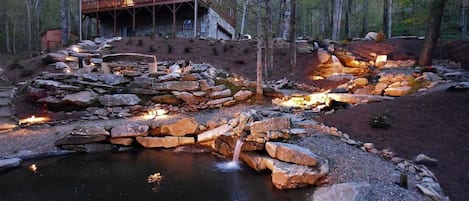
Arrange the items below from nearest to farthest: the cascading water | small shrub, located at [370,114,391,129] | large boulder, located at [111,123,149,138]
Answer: the cascading water < small shrub, located at [370,114,391,129] < large boulder, located at [111,123,149,138]

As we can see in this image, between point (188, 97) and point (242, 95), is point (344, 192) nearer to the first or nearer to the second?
point (242, 95)

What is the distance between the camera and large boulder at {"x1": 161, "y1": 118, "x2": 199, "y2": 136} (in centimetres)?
841

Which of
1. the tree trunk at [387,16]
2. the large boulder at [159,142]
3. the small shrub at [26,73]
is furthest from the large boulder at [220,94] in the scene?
the tree trunk at [387,16]

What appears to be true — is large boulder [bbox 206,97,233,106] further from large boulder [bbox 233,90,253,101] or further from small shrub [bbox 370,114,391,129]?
small shrub [bbox 370,114,391,129]

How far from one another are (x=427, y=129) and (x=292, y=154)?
11.2 ft

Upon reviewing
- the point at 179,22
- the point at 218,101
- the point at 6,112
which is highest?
the point at 179,22

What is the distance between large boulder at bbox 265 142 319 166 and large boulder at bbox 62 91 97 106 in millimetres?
6670

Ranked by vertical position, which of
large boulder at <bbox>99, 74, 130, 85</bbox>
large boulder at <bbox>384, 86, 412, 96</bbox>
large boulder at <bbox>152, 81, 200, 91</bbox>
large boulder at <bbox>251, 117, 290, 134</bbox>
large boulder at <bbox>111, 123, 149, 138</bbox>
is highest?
large boulder at <bbox>99, 74, 130, 85</bbox>

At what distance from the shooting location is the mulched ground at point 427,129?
5355 millimetres

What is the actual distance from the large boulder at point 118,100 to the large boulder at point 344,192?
23.9ft

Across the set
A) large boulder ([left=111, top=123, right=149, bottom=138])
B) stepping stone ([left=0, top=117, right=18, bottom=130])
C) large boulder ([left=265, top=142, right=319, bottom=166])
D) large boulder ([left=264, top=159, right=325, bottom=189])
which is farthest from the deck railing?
large boulder ([left=264, top=159, right=325, bottom=189])

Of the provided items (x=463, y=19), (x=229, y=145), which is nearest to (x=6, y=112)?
(x=229, y=145)

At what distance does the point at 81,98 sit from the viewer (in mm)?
10016

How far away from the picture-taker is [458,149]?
5.96 meters
